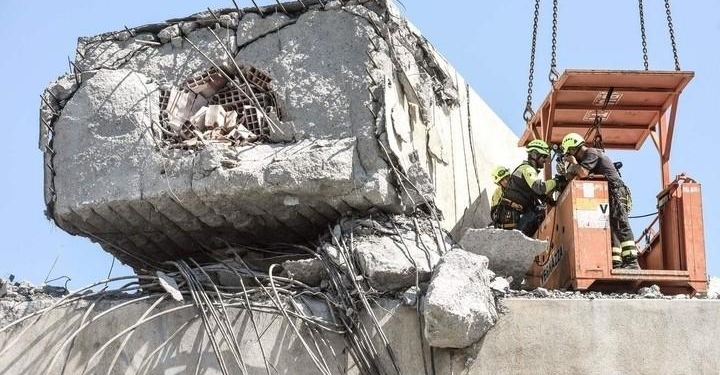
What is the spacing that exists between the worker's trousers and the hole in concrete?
9.78ft

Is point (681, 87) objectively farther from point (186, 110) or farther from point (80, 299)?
point (80, 299)

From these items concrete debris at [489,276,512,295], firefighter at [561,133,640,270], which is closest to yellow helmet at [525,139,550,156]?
firefighter at [561,133,640,270]

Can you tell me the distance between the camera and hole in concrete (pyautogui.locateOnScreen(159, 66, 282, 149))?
462 inches

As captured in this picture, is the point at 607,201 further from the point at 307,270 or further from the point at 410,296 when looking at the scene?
the point at 307,270

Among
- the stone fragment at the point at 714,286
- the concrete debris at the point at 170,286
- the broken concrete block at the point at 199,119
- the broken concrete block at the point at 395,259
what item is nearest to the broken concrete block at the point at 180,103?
the broken concrete block at the point at 199,119

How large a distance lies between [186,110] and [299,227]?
1316 mm

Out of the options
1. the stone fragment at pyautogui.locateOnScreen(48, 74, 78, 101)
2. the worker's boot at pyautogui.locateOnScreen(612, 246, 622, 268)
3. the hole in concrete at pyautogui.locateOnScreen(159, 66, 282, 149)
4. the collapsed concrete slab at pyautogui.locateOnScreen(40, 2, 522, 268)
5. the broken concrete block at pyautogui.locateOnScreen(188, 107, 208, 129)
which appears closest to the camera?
the collapsed concrete slab at pyautogui.locateOnScreen(40, 2, 522, 268)

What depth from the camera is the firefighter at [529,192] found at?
43.5 feet

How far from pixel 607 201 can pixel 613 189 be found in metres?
0.37

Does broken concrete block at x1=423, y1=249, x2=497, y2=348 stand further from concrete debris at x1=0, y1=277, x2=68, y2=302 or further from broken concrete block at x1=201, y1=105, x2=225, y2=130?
concrete debris at x1=0, y1=277, x2=68, y2=302

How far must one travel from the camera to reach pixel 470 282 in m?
10.5

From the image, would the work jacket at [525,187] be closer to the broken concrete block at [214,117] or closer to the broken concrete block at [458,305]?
the broken concrete block at [458,305]

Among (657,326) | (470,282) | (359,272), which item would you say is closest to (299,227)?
(359,272)

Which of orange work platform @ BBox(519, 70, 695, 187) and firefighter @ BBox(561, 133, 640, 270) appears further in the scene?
orange work platform @ BBox(519, 70, 695, 187)
